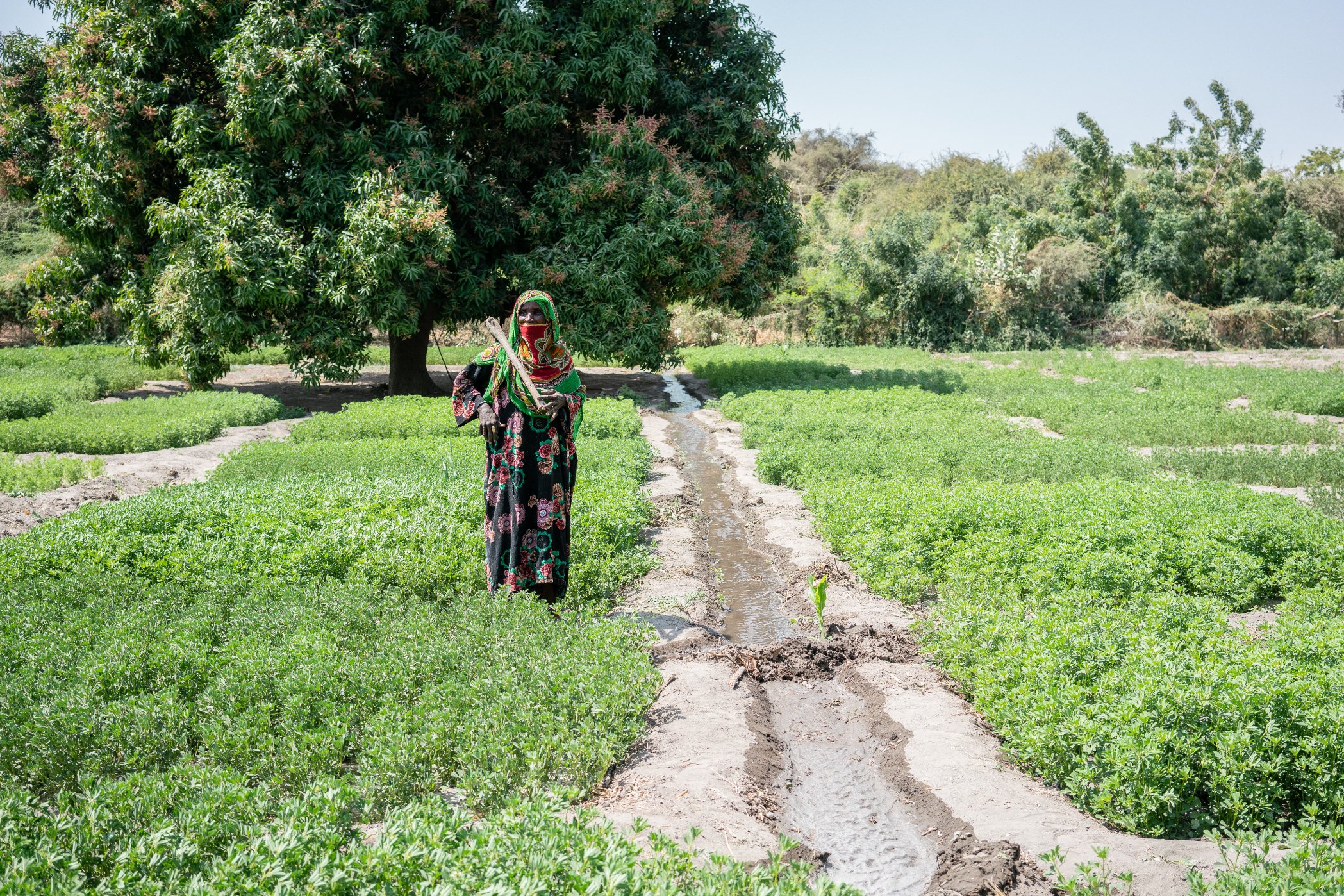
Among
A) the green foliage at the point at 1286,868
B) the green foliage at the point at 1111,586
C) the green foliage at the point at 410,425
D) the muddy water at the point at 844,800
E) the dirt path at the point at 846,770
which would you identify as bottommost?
the muddy water at the point at 844,800

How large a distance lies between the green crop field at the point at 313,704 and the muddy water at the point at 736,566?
3.04 feet

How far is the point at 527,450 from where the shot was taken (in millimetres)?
6168

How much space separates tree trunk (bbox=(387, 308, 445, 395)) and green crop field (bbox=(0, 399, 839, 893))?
12079mm

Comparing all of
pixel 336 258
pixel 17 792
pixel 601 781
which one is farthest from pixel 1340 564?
pixel 336 258

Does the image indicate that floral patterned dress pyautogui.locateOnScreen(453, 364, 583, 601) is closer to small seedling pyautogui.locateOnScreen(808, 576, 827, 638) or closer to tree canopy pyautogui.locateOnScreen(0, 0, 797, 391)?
small seedling pyautogui.locateOnScreen(808, 576, 827, 638)

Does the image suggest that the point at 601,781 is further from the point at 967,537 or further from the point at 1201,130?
the point at 1201,130

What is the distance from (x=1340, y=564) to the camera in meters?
6.50

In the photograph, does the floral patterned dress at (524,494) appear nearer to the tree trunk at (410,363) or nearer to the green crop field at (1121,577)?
the green crop field at (1121,577)

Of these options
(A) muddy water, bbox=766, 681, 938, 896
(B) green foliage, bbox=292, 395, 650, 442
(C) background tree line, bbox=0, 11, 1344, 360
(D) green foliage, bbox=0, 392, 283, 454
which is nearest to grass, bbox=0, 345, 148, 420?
(D) green foliage, bbox=0, 392, 283, 454

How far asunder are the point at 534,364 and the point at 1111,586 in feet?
14.7

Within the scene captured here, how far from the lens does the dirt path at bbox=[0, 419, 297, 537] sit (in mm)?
9070

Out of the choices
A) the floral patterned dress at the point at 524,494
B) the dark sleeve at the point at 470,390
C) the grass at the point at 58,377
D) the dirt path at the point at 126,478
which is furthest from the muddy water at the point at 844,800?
the grass at the point at 58,377

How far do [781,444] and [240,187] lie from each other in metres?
11.2

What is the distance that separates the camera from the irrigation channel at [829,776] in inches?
154
